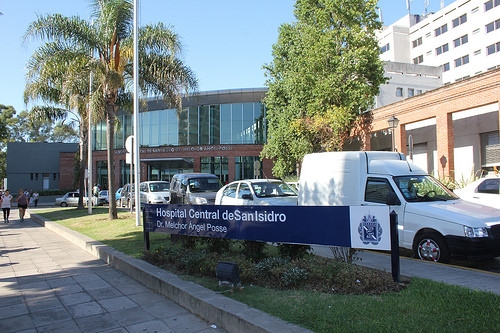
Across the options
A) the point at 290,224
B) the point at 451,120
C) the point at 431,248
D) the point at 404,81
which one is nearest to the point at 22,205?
the point at 290,224

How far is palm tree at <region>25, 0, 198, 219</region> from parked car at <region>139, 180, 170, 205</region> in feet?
14.8

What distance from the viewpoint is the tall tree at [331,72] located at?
78.0 ft

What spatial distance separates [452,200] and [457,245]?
152 cm

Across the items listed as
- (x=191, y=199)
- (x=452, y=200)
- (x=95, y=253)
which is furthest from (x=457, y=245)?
(x=191, y=199)

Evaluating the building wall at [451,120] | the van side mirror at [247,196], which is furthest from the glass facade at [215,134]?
the van side mirror at [247,196]

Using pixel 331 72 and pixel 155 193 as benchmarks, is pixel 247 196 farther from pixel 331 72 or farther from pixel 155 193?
pixel 331 72

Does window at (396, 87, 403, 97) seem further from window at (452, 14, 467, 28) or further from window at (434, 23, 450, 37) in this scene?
window at (434, 23, 450, 37)

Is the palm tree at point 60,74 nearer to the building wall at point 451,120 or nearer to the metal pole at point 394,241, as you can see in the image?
the metal pole at point 394,241

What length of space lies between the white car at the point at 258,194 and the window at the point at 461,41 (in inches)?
2287

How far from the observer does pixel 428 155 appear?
2698cm

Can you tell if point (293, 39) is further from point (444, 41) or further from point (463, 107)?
point (444, 41)

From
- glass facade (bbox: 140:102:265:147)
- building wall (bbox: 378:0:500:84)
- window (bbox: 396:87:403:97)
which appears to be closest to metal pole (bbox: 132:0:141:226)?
glass facade (bbox: 140:102:265:147)

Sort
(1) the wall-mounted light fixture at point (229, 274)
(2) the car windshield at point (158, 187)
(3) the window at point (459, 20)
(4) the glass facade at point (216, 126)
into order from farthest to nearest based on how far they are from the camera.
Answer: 1. (3) the window at point (459, 20)
2. (4) the glass facade at point (216, 126)
3. (2) the car windshield at point (158, 187)
4. (1) the wall-mounted light fixture at point (229, 274)

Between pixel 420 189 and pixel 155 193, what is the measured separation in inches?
604
